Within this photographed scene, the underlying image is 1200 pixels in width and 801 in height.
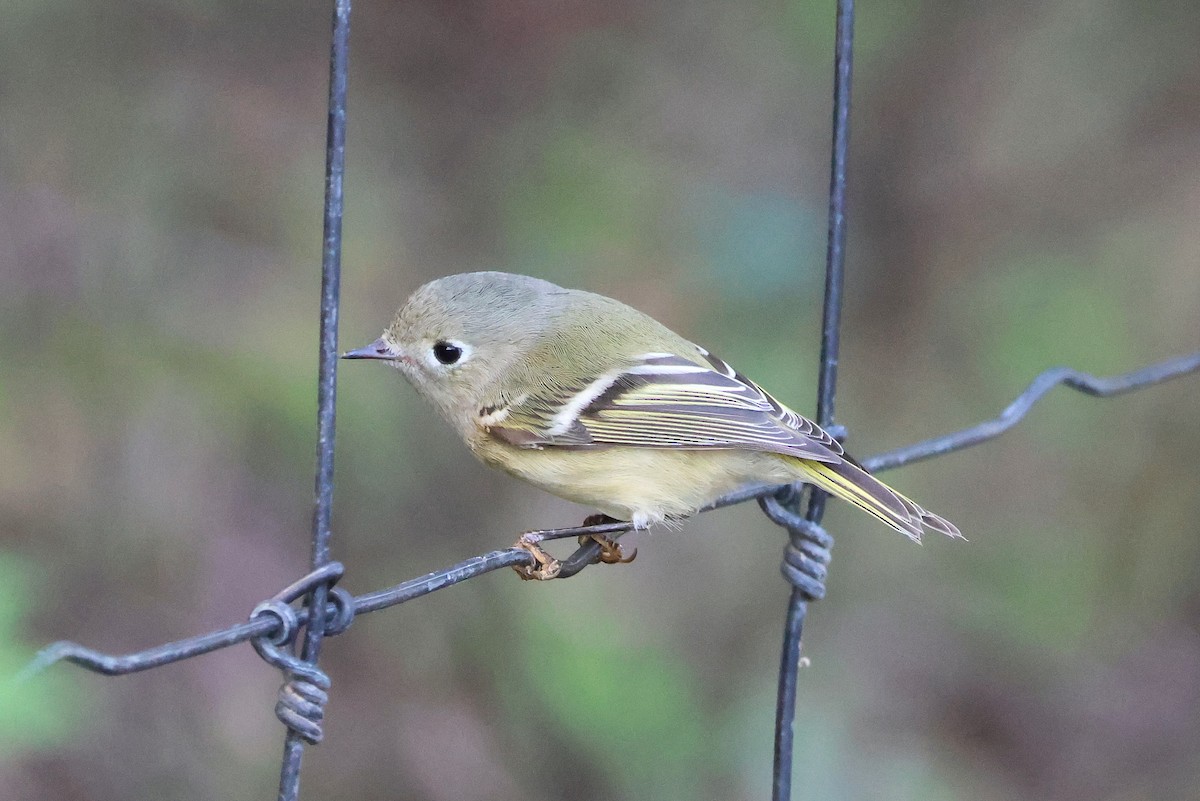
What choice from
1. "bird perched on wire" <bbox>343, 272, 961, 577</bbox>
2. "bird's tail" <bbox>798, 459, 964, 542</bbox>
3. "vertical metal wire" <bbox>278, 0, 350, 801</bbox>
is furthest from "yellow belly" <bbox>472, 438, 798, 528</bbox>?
"vertical metal wire" <bbox>278, 0, 350, 801</bbox>

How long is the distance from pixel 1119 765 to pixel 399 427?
222cm

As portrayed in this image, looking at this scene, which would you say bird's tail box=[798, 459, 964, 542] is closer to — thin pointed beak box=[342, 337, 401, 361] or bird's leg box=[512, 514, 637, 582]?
bird's leg box=[512, 514, 637, 582]

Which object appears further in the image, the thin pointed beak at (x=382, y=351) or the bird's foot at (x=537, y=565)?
the thin pointed beak at (x=382, y=351)

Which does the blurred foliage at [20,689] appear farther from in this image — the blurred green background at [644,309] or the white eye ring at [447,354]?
the blurred green background at [644,309]

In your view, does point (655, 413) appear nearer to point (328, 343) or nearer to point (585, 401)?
point (585, 401)

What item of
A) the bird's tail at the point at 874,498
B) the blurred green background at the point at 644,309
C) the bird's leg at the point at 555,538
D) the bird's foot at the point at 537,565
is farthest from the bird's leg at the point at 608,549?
the blurred green background at the point at 644,309

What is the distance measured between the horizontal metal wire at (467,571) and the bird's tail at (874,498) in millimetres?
32

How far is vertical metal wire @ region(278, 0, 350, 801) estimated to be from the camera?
1.16 meters

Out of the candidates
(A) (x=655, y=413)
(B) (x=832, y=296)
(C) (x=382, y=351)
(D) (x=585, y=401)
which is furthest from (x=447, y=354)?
(B) (x=832, y=296)

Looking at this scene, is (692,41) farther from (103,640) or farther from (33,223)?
(103,640)

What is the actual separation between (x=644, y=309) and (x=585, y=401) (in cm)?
90

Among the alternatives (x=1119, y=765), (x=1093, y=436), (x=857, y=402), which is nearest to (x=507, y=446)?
(x=857, y=402)

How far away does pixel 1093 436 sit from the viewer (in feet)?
10.8

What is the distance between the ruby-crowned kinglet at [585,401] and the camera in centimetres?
199
